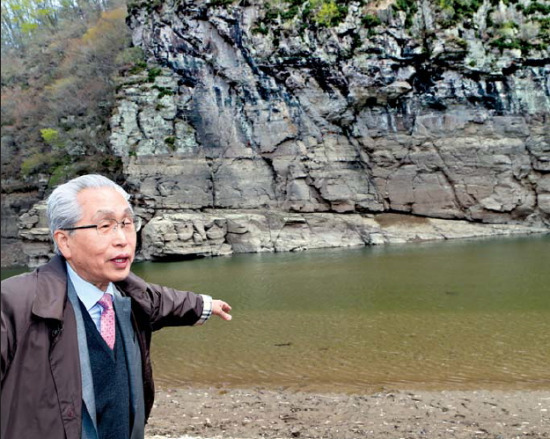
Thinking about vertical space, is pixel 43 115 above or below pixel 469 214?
above

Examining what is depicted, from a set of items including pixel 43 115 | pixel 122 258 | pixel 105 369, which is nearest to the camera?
pixel 105 369

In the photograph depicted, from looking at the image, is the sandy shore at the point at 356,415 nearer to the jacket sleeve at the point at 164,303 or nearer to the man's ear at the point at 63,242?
the jacket sleeve at the point at 164,303

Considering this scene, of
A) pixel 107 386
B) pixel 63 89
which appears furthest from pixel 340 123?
pixel 107 386

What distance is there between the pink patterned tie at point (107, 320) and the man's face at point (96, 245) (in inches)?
2.8

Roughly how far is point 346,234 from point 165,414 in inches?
1181

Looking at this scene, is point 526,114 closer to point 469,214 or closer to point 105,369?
point 469,214

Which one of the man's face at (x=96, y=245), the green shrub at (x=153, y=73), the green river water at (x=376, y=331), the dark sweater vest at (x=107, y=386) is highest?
the green shrub at (x=153, y=73)

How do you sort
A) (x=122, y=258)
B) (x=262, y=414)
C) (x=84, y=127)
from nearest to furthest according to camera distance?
(x=122, y=258) → (x=262, y=414) → (x=84, y=127)

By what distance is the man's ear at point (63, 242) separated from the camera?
7.63 feet

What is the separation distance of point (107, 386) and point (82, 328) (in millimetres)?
272

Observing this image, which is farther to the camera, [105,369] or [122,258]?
[122,258]

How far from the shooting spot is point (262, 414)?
727 centimetres

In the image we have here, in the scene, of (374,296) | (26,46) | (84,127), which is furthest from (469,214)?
(26,46)

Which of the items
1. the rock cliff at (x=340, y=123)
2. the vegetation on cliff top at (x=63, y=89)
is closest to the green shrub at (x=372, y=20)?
the rock cliff at (x=340, y=123)
